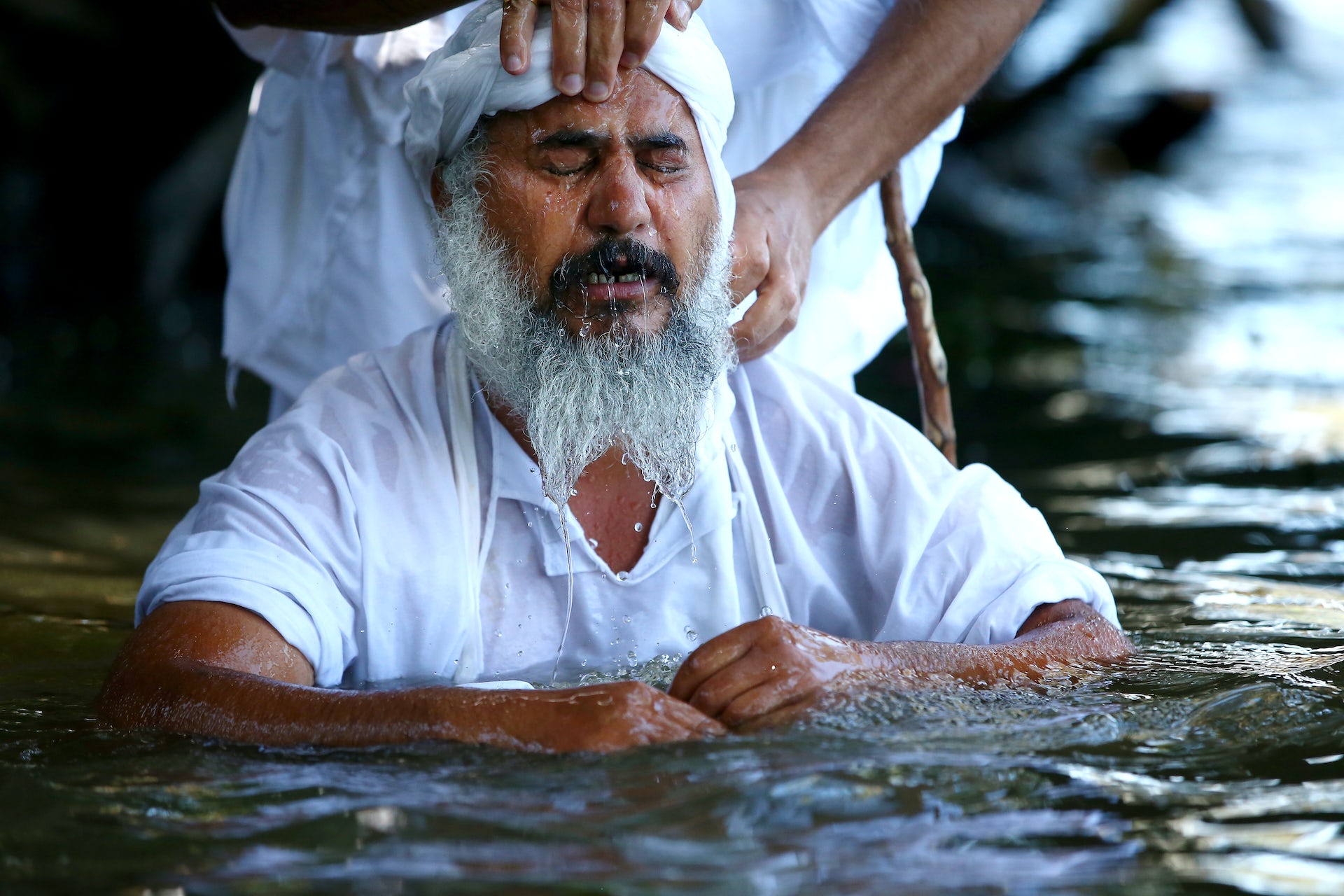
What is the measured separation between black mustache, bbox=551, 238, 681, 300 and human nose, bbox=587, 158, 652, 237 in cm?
3

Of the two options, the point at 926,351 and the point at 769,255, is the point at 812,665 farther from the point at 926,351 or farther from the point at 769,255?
the point at 926,351

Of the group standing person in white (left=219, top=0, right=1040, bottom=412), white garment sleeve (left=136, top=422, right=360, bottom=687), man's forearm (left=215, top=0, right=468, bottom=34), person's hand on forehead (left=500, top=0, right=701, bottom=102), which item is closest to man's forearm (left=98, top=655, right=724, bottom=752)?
white garment sleeve (left=136, top=422, right=360, bottom=687)

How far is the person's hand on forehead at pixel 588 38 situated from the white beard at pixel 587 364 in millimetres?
272

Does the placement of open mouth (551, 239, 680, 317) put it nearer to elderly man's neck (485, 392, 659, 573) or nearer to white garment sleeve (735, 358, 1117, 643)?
elderly man's neck (485, 392, 659, 573)

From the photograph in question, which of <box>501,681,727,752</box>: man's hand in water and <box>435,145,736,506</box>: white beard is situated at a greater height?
<box>435,145,736,506</box>: white beard

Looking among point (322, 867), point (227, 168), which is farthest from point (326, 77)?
point (227, 168)

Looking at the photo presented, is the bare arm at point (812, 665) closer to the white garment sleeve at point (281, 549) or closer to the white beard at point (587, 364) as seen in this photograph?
the white beard at point (587, 364)

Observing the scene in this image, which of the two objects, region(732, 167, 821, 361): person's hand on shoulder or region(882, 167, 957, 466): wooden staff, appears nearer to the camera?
region(732, 167, 821, 361): person's hand on shoulder

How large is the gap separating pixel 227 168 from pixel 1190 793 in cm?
876

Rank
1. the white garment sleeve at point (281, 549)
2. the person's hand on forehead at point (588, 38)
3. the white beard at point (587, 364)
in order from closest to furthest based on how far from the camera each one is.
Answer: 1. the white garment sleeve at point (281, 549)
2. the person's hand on forehead at point (588, 38)
3. the white beard at point (587, 364)

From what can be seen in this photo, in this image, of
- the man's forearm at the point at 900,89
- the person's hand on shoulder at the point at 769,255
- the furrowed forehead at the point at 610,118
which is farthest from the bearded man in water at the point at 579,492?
the man's forearm at the point at 900,89

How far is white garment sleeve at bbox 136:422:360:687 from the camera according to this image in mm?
2801

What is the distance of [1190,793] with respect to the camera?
2447mm

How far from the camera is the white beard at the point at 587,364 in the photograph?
3.06m
